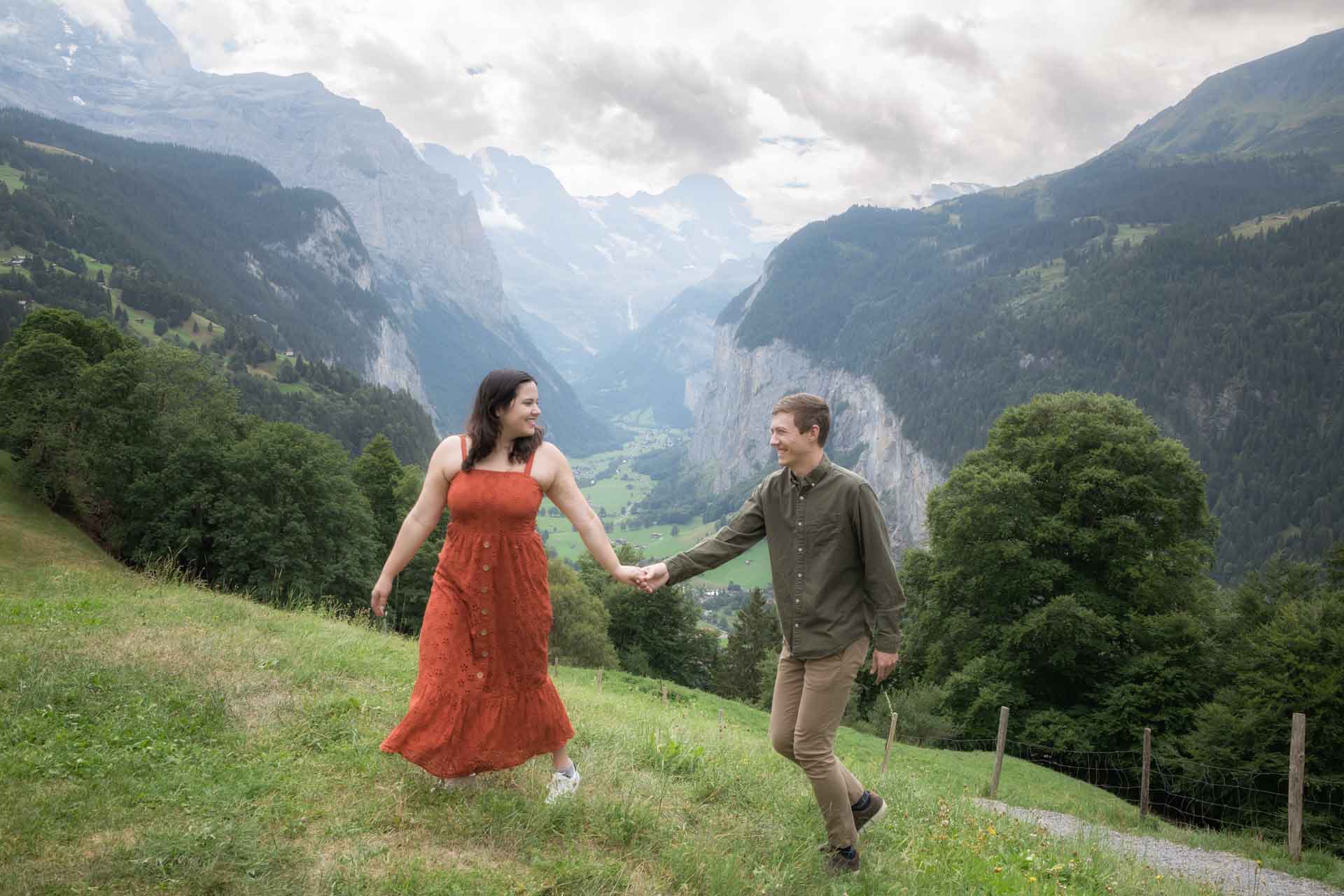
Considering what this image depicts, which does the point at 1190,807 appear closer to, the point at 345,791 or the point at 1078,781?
the point at 1078,781

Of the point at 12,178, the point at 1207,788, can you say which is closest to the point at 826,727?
the point at 1207,788

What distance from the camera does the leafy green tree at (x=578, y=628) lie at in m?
44.2

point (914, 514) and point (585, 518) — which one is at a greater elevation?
point (914, 514)

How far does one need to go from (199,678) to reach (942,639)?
29010 millimetres

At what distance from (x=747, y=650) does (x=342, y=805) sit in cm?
5574

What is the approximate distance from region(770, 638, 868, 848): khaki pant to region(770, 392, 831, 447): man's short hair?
1475 millimetres

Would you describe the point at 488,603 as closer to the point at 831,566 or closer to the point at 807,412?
the point at 831,566

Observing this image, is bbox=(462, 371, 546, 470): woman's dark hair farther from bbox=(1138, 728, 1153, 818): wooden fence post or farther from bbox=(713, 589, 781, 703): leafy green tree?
bbox=(713, 589, 781, 703): leafy green tree

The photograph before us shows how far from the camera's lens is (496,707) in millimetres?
5250

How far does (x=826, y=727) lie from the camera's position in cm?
511

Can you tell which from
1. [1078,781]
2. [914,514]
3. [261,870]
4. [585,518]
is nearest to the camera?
[261,870]

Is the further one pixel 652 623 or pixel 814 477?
pixel 652 623

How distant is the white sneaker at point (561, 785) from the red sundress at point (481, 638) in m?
0.30

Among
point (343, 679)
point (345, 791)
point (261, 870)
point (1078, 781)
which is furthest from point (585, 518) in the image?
point (1078, 781)
